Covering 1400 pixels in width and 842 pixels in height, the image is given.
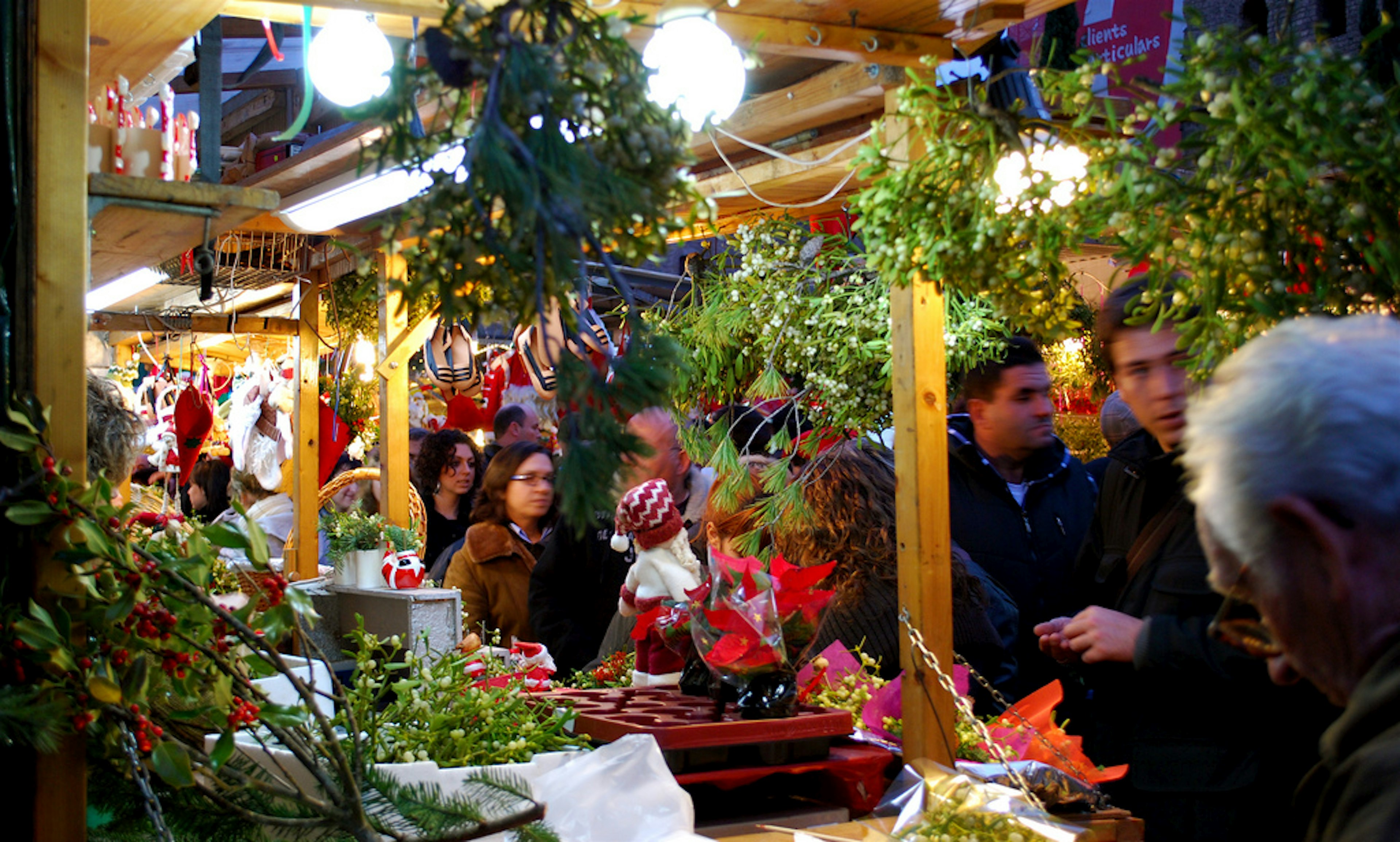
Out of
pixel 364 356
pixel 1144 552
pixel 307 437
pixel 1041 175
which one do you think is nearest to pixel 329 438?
pixel 307 437

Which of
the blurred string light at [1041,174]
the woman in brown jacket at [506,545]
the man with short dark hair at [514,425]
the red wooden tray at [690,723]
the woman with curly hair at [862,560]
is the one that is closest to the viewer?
the blurred string light at [1041,174]

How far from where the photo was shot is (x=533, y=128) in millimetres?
1071

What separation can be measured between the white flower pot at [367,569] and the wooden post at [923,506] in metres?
2.53

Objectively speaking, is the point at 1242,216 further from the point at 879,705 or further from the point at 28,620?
the point at 28,620

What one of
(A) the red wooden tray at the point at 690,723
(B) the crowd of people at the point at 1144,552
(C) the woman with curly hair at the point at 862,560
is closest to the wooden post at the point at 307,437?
(B) the crowd of people at the point at 1144,552

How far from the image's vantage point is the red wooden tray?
2076 mm

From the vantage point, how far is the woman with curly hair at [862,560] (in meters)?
3.06

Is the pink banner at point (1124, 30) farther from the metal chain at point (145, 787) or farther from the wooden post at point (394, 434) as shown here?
the metal chain at point (145, 787)

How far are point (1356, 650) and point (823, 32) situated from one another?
5.79ft

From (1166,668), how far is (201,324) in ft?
19.4

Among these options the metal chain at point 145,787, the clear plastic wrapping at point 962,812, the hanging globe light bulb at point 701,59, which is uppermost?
the hanging globe light bulb at point 701,59

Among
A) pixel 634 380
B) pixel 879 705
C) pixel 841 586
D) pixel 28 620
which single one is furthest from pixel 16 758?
pixel 841 586

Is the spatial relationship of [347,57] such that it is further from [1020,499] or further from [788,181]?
[1020,499]

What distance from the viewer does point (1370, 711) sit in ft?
3.07
